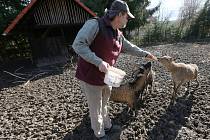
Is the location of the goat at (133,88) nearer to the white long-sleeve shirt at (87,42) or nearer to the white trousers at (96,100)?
the white trousers at (96,100)

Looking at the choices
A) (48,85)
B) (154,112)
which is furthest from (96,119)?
(48,85)

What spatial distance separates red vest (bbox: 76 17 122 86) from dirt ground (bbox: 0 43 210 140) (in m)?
1.50

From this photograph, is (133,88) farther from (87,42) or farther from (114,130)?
(87,42)

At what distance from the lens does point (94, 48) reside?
9.47 ft

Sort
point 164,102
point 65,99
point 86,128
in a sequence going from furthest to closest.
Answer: point 65,99
point 164,102
point 86,128

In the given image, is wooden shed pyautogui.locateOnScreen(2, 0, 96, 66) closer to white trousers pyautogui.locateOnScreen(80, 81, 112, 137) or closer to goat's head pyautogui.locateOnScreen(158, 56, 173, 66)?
goat's head pyautogui.locateOnScreen(158, 56, 173, 66)

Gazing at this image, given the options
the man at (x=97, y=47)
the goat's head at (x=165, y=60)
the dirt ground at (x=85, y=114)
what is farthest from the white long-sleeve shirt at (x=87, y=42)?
the goat's head at (x=165, y=60)

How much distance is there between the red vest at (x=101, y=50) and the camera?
9.27 ft

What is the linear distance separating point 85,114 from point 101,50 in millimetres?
2403

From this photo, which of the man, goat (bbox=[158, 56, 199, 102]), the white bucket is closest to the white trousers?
the man

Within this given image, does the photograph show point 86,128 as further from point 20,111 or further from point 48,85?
point 48,85

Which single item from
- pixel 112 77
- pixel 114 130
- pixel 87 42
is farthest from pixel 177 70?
pixel 87 42

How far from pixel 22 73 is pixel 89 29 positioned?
7849mm

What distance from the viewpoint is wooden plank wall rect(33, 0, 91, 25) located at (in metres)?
10.6
